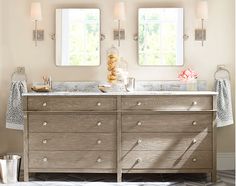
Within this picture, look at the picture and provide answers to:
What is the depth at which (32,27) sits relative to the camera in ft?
16.4

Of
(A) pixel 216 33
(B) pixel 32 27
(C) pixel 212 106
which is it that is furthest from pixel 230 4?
(B) pixel 32 27

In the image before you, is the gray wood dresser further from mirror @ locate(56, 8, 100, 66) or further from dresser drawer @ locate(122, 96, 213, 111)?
mirror @ locate(56, 8, 100, 66)

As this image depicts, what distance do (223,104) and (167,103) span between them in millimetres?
708

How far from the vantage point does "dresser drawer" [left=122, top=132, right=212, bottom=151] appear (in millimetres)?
4473

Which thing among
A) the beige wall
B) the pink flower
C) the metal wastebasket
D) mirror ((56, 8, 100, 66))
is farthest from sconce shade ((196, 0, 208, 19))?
the metal wastebasket

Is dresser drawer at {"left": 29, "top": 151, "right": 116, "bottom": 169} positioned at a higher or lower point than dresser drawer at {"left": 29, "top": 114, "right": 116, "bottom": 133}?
lower

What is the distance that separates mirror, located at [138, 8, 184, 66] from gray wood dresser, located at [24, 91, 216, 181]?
24.8 inches

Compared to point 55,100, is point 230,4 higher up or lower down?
higher up

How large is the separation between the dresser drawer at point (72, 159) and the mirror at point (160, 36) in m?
1.04

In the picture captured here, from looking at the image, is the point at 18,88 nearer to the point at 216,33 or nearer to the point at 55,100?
the point at 55,100

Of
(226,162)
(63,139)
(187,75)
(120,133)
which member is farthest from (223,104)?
(63,139)

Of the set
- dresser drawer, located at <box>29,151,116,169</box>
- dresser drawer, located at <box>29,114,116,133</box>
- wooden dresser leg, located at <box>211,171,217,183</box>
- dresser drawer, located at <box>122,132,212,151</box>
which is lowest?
wooden dresser leg, located at <box>211,171,217,183</box>

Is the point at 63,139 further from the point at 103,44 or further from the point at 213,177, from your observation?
the point at 213,177

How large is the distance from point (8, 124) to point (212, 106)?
76.3 inches
